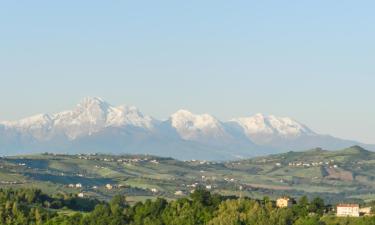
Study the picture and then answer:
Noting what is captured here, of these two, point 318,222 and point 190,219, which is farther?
point 190,219

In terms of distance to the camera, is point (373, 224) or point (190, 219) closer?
point (373, 224)

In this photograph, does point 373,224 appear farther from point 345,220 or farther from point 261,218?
point 261,218

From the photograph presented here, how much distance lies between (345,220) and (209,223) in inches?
1187

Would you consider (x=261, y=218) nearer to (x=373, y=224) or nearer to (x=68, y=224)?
(x=373, y=224)

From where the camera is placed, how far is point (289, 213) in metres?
196

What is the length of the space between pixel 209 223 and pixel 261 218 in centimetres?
1119

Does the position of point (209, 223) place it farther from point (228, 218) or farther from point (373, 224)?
point (373, 224)

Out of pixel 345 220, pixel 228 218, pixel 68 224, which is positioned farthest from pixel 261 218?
pixel 68 224

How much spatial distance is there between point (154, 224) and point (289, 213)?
29800 millimetres

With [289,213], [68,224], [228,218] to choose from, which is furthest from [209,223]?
[68,224]

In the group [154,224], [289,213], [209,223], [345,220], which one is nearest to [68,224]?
[154,224]

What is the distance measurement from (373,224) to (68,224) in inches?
2599

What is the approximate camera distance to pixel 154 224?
19688 centimetres

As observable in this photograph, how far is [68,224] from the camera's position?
19725cm
